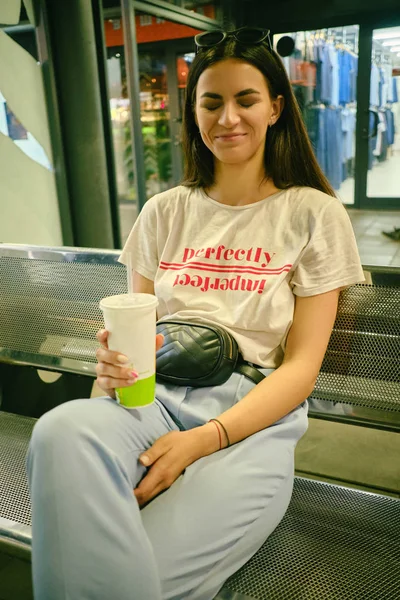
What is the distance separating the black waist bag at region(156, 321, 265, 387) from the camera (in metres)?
1.37

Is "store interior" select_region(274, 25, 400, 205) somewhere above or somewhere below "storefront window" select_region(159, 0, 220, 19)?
below

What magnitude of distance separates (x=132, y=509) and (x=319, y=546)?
2.02 ft

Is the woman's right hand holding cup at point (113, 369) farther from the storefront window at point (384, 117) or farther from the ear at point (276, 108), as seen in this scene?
the storefront window at point (384, 117)

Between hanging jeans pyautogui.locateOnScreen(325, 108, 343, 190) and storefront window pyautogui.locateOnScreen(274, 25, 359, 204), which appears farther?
hanging jeans pyautogui.locateOnScreen(325, 108, 343, 190)

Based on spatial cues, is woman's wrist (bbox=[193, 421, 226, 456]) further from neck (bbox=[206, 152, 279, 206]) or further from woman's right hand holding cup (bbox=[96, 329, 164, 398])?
neck (bbox=[206, 152, 279, 206])

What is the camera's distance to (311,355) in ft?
4.60

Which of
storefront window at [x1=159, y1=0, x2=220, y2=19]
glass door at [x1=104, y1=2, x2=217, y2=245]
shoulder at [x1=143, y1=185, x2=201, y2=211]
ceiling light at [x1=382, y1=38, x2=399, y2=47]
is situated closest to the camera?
shoulder at [x1=143, y1=185, x2=201, y2=211]

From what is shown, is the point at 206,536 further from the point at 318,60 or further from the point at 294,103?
the point at 318,60

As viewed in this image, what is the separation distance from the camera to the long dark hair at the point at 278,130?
1.47 m

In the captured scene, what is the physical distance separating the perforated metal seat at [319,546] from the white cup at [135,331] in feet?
1.78

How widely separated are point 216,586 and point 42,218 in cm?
366

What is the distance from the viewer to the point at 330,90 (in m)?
8.65

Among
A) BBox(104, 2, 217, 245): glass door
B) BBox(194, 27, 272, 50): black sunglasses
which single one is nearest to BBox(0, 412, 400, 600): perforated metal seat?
BBox(194, 27, 272, 50): black sunglasses

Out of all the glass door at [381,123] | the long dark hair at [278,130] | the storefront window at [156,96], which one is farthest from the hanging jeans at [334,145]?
the long dark hair at [278,130]
